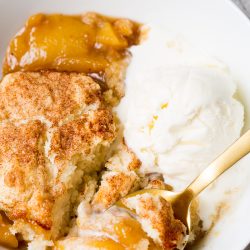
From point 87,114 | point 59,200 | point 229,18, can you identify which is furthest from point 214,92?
point 59,200

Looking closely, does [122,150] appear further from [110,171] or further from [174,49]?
[174,49]

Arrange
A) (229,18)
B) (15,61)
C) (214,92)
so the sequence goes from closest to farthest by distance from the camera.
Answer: (214,92), (229,18), (15,61)

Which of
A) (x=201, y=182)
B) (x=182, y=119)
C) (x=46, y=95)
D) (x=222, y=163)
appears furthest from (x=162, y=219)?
(x=46, y=95)

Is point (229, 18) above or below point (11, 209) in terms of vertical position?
above

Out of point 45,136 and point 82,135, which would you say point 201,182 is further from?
point 45,136

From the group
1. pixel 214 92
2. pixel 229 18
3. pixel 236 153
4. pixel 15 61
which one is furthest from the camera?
pixel 15 61

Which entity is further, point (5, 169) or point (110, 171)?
point (110, 171)

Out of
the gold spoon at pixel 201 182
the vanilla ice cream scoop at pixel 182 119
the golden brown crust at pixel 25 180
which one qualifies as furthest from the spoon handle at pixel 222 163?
the golden brown crust at pixel 25 180
